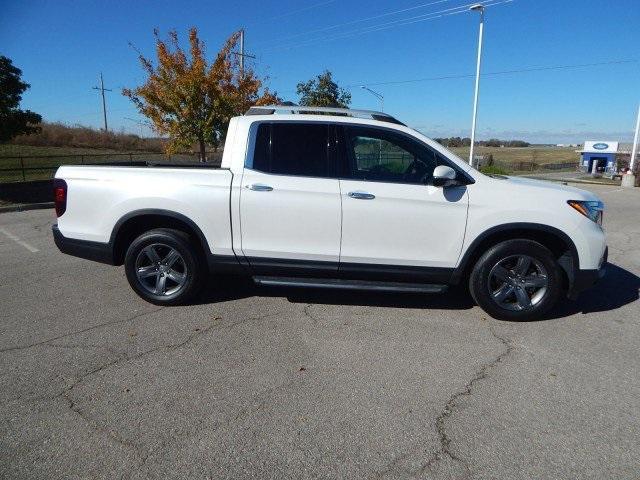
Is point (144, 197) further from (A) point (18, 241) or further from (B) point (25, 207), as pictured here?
(B) point (25, 207)

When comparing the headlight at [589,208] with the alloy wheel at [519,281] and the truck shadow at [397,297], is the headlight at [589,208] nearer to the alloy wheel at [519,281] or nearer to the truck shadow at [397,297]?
the alloy wheel at [519,281]

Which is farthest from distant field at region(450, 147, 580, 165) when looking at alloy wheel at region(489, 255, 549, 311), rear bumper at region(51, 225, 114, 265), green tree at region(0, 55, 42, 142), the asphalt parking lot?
rear bumper at region(51, 225, 114, 265)

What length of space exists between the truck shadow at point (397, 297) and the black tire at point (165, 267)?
0.97ft

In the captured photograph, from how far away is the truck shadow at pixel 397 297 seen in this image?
471 centimetres

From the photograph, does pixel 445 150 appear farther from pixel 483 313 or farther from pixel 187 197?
Result: pixel 187 197

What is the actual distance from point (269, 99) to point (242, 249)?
37.1ft

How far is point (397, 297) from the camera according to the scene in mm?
4906

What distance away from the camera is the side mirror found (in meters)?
3.87

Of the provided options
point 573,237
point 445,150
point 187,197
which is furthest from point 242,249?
point 573,237

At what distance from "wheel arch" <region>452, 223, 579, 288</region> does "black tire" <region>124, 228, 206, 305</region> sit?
2.63m

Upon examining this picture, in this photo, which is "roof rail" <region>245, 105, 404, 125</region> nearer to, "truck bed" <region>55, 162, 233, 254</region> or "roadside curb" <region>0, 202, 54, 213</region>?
"truck bed" <region>55, 162, 233, 254</region>

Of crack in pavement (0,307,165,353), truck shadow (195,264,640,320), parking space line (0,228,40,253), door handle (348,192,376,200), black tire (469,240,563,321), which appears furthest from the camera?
parking space line (0,228,40,253)

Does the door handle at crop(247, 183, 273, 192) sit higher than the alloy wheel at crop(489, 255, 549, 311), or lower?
higher

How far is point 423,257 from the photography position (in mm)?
4203
